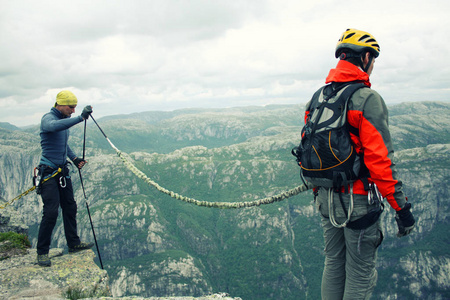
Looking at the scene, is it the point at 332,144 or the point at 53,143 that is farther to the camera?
the point at 53,143

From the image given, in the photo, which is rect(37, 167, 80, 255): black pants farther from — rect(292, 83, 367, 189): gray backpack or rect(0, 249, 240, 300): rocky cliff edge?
rect(292, 83, 367, 189): gray backpack

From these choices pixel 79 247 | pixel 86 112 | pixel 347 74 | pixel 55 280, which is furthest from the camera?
pixel 79 247

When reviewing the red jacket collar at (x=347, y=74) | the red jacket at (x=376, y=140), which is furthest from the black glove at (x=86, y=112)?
the red jacket at (x=376, y=140)

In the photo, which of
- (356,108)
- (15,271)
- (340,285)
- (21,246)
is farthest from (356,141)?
(21,246)

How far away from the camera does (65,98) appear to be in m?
9.21

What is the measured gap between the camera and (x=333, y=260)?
5664 mm

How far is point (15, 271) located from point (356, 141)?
408 inches

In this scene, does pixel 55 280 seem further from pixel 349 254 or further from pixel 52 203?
pixel 349 254

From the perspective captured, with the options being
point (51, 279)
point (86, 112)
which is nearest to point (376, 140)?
point (86, 112)

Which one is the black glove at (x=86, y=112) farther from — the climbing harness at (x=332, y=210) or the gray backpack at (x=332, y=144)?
the climbing harness at (x=332, y=210)

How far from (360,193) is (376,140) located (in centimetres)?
108

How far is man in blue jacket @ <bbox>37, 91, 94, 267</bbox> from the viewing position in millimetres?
8617

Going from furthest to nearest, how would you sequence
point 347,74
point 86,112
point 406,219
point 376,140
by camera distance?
point 86,112
point 347,74
point 406,219
point 376,140

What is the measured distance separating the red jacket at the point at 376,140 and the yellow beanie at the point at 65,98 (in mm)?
9067
